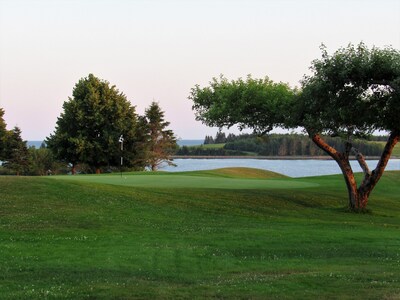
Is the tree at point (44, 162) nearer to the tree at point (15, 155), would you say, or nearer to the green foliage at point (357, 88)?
the tree at point (15, 155)

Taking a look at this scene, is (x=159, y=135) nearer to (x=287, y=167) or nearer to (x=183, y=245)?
(x=287, y=167)

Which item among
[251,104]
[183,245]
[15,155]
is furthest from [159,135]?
[183,245]

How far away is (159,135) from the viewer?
292 feet

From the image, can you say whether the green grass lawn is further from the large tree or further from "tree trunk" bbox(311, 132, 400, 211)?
the large tree

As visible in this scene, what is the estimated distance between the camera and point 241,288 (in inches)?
362

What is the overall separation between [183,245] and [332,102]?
10.8m

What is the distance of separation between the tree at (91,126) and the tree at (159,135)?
67.6 ft

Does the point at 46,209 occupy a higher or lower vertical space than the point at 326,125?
lower

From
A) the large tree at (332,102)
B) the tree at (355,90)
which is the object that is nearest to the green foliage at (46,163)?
the large tree at (332,102)

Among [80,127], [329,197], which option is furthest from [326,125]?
[80,127]

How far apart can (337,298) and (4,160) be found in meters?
82.5

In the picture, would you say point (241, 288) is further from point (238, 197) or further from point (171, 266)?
point (238, 197)

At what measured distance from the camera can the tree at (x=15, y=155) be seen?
8175 cm

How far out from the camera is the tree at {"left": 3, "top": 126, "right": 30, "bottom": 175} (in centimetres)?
8175
